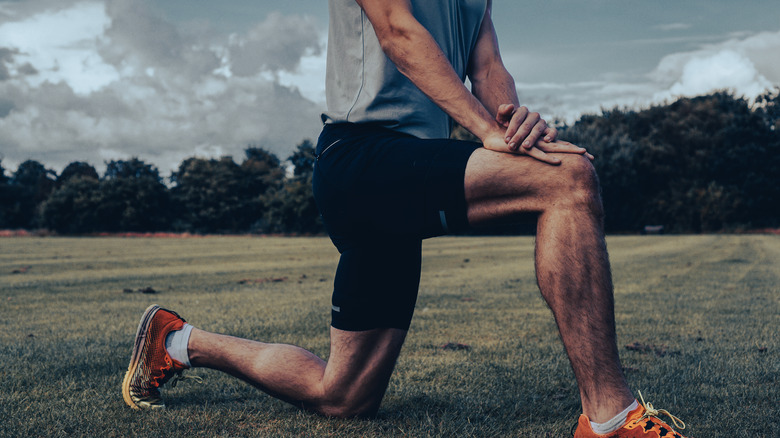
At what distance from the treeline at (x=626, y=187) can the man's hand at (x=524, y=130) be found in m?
46.0

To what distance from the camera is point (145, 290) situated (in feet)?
29.2

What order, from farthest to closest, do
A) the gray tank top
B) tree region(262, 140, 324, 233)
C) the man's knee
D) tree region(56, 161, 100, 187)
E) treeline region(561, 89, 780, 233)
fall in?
1. tree region(56, 161, 100, 187)
2. tree region(262, 140, 324, 233)
3. treeline region(561, 89, 780, 233)
4. the gray tank top
5. the man's knee

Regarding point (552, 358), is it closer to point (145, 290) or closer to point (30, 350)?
point (30, 350)

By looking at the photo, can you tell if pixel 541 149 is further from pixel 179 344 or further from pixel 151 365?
Answer: pixel 151 365

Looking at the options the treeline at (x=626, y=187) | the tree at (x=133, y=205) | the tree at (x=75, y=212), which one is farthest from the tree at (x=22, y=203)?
the tree at (x=133, y=205)

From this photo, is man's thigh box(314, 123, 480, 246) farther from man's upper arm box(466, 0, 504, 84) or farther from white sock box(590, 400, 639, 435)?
white sock box(590, 400, 639, 435)

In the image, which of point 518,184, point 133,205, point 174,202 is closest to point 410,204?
point 518,184

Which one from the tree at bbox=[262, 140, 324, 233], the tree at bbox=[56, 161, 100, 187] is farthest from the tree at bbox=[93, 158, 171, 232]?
the tree at bbox=[56, 161, 100, 187]

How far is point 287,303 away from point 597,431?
236 inches

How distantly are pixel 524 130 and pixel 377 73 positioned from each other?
0.74 metres

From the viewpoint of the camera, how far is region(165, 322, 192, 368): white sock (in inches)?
121

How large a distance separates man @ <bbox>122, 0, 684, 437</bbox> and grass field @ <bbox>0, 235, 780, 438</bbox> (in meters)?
0.25

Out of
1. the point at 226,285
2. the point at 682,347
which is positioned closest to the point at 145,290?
the point at 226,285

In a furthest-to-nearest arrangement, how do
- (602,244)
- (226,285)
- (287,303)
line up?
(226,285), (287,303), (602,244)
